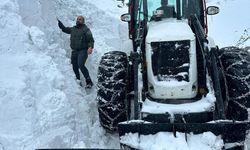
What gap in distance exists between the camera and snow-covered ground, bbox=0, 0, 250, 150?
5.96 metres

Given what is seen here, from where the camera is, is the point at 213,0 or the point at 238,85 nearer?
the point at 238,85

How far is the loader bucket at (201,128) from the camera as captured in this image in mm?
5011

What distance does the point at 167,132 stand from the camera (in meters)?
5.10

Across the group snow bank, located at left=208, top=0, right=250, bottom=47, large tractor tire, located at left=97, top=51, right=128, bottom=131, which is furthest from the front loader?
snow bank, located at left=208, top=0, right=250, bottom=47

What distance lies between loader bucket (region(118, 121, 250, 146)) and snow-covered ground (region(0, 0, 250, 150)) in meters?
1.20

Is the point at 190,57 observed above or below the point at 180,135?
above

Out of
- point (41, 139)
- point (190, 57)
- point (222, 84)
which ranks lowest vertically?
point (41, 139)

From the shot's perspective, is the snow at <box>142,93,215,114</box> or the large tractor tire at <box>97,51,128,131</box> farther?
the large tractor tire at <box>97,51,128,131</box>

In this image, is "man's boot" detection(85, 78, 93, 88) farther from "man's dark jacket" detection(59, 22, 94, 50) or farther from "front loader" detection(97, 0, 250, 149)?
"front loader" detection(97, 0, 250, 149)

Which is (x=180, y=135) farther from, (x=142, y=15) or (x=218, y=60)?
(x=142, y=15)

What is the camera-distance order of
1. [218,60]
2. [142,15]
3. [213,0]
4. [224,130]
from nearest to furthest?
[224,130], [218,60], [142,15], [213,0]

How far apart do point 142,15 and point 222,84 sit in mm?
1841

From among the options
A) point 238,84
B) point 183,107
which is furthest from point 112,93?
point 238,84

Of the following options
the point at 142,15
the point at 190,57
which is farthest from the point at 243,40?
the point at 190,57
